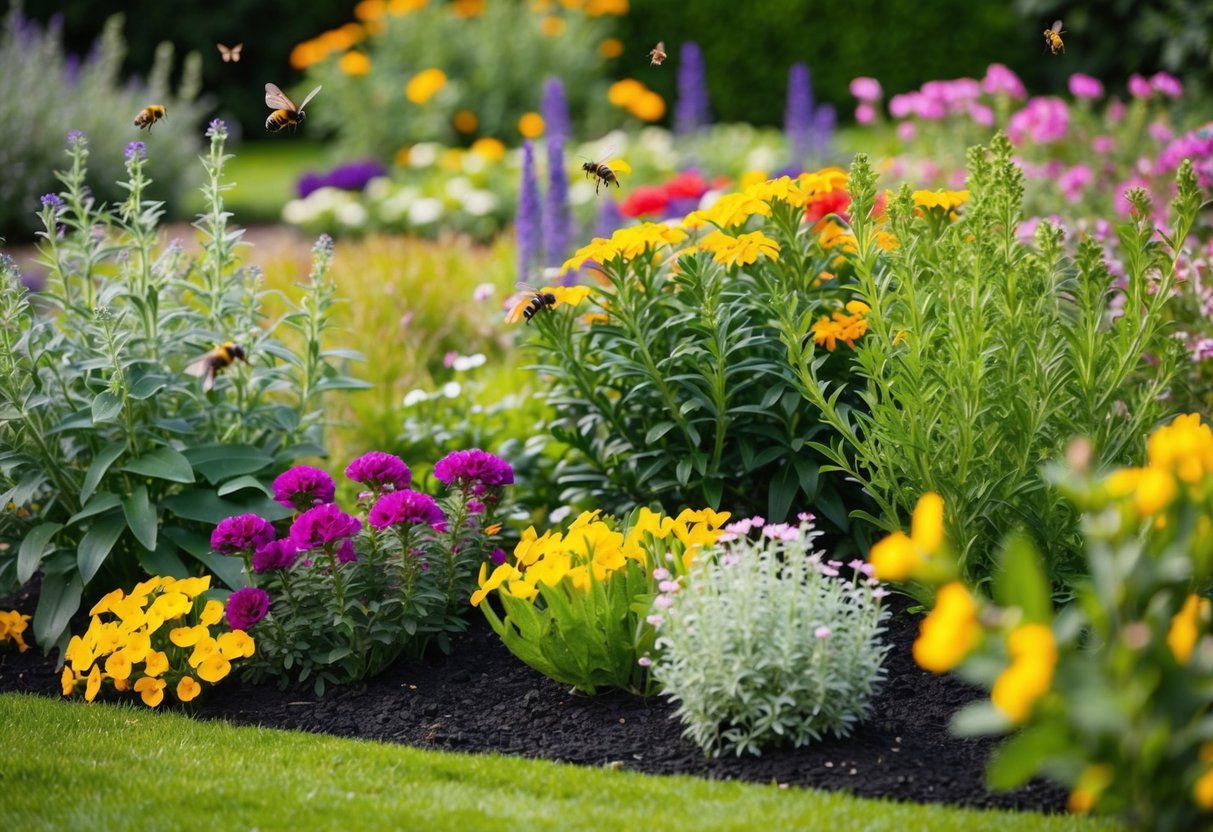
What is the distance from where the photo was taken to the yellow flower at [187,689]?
3.42m

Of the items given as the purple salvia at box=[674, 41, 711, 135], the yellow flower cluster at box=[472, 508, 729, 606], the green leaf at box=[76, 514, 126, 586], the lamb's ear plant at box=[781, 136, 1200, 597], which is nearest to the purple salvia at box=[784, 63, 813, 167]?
the purple salvia at box=[674, 41, 711, 135]

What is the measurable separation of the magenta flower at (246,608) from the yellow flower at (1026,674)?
6.88 ft

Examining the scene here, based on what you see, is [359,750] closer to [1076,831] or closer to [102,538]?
[102,538]

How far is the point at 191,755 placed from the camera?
307 cm

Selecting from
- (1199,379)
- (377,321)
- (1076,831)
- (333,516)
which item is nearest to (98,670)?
(333,516)

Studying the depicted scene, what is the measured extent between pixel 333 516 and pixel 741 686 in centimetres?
115

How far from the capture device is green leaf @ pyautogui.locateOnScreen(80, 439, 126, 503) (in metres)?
3.68

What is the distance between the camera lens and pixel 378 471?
363 cm

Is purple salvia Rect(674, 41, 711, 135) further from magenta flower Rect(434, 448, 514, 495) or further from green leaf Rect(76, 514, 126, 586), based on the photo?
green leaf Rect(76, 514, 126, 586)

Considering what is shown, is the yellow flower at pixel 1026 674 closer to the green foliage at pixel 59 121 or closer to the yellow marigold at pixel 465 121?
the green foliage at pixel 59 121

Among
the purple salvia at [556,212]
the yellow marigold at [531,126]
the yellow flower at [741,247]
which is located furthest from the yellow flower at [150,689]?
the yellow marigold at [531,126]

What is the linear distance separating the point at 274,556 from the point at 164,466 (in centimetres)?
56

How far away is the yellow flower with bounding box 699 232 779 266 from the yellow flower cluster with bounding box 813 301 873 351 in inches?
9.4

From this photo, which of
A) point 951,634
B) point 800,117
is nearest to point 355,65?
point 800,117
